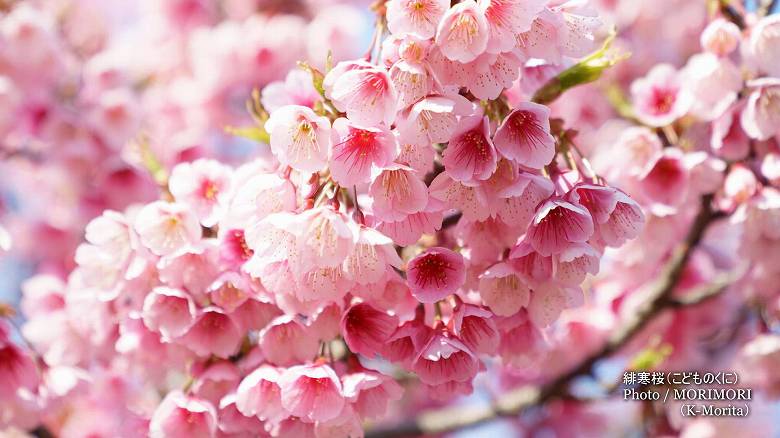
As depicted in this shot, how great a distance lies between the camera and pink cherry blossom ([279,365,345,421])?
69.6 inches

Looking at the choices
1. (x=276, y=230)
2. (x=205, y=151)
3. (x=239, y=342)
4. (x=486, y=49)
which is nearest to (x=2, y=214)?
(x=205, y=151)

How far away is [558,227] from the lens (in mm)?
1693

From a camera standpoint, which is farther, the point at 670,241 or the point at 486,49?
the point at 670,241

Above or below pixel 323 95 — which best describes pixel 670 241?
above

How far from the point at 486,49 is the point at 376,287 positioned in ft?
1.84

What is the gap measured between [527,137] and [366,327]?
1.85 feet

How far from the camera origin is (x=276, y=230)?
5.52ft

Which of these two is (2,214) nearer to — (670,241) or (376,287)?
(376,287)

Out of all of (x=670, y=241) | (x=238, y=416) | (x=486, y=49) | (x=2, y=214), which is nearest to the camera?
(x=486, y=49)

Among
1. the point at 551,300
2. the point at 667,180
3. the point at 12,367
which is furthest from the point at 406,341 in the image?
the point at 12,367

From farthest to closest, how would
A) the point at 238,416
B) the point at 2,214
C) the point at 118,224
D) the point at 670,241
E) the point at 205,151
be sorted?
the point at 2,214 → the point at 205,151 → the point at 670,241 → the point at 118,224 → the point at 238,416

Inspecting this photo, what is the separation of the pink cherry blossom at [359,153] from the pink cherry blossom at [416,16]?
0.71 ft

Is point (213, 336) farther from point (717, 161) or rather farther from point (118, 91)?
point (118, 91)

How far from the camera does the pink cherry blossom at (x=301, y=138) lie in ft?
5.55
